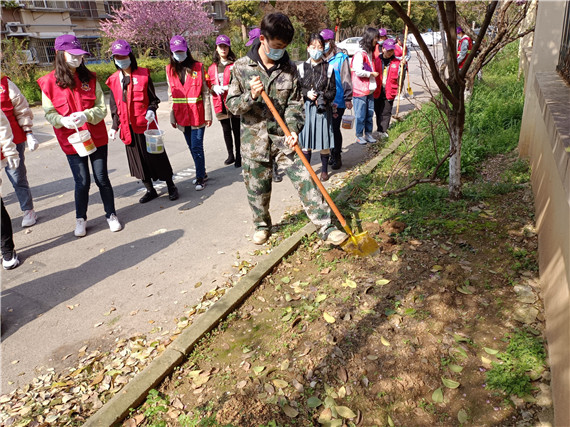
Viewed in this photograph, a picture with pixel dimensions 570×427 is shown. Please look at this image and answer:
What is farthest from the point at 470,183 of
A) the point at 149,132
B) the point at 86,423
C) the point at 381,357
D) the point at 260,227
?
the point at 86,423

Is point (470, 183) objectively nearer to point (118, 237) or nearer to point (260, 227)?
point (260, 227)

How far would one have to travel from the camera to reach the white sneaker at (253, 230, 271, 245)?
4.81 m

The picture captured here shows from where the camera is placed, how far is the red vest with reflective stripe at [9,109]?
16.3 feet

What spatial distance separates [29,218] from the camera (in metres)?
5.67

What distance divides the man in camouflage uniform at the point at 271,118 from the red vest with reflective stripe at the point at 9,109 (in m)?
2.67

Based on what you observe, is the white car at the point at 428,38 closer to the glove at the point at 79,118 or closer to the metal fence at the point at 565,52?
the metal fence at the point at 565,52

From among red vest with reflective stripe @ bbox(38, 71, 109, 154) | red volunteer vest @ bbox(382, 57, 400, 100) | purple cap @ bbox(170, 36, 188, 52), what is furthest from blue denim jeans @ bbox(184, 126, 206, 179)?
red volunteer vest @ bbox(382, 57, 400, 100)

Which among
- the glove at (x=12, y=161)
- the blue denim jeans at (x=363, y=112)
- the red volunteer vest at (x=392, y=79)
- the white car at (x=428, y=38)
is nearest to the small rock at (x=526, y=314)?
the white car at (x=428, y=38)

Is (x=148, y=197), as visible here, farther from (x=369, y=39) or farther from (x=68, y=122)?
(x=369, y=39)

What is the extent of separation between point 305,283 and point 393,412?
5.04 feet

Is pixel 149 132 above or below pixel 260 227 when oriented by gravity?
above

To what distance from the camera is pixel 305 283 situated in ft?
12.9

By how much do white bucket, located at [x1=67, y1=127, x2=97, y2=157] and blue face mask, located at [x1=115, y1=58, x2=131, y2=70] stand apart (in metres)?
1.12

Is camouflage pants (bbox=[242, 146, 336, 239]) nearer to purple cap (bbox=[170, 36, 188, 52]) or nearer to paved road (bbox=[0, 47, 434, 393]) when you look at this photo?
paved road (bbox=[0, 47, 434, 393])
